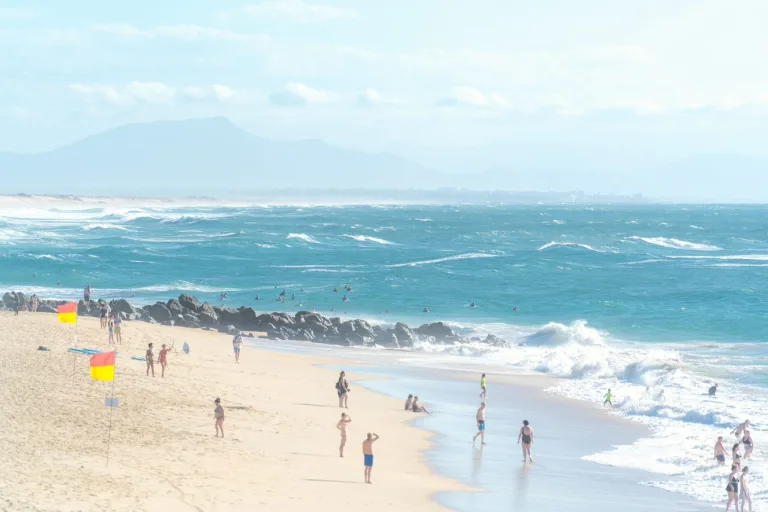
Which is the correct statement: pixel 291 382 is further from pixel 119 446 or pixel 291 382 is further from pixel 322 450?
pixel 119 446

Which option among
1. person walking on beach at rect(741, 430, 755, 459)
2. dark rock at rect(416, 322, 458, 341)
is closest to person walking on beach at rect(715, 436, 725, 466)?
person walking on beach at rect(741, 430, 755, 459)

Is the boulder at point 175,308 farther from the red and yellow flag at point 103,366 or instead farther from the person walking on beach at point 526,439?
the red and yellow flag at point 103,366

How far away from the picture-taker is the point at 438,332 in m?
40.2

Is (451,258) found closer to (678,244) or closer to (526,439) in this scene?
(678,244)

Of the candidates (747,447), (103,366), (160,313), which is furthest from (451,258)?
(103,366)

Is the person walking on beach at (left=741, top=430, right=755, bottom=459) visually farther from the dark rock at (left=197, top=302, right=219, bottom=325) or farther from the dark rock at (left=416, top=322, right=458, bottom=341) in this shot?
the dark rock at (left=197, top=302, right=219, bottom=325)

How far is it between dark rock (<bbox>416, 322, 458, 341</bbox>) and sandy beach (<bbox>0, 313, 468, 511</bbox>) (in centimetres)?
1116

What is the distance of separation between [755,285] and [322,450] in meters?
47.6

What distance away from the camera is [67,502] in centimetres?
1319

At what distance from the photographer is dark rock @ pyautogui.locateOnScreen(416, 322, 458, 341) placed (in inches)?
1558

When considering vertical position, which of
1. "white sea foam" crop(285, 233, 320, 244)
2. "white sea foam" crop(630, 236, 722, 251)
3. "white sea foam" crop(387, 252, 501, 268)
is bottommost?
"white sea foam" crop(387, 252, 501, 268)

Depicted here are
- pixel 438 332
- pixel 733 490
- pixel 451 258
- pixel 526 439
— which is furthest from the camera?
pixel 451 258

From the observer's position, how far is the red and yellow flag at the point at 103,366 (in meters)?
16.2

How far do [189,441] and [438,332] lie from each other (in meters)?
22.7
